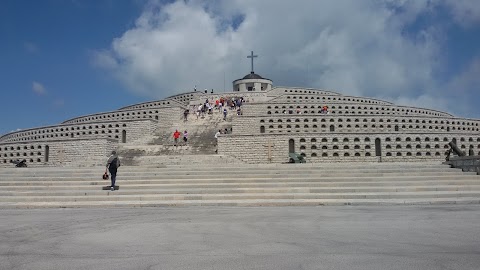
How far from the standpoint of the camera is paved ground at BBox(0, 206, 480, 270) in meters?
4.98

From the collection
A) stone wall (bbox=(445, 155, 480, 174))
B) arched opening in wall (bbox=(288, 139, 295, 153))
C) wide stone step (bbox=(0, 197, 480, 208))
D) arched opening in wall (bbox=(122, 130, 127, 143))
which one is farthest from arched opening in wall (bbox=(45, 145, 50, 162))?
stone wall (bbox=(445, 155, 480, 174))

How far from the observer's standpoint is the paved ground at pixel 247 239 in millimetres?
4980

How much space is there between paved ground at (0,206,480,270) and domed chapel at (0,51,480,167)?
1581cm

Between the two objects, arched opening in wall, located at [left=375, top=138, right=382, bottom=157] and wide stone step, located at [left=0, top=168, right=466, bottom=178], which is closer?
wide stone step, located at [left=0, top=168, right=466, bottom=178]

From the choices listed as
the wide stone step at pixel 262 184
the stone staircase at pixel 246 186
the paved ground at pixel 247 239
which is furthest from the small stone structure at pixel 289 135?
the paved ground at pixel 247 239

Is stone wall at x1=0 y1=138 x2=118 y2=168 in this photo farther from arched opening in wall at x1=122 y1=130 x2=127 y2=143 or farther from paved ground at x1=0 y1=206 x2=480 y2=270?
paved ground at x1=0 y1=206 x2=480 y2=270

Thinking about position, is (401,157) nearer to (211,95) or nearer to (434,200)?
(434,200)

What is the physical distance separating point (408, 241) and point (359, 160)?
68.1 feet

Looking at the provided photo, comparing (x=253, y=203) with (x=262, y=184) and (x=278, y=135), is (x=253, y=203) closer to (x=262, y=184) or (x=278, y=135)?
(x=262, y=184)

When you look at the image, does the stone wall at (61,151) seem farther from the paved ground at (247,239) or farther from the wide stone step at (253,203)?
the paved ground at (247,239)

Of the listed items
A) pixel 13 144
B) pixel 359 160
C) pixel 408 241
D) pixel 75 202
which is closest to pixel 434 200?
pixel 408 241

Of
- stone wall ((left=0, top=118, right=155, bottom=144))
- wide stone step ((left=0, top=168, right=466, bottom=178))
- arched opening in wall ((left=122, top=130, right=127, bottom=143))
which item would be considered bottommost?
wide stone step ((left=0, top=168, right=466, bottom=178))

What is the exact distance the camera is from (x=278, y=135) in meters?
26.4

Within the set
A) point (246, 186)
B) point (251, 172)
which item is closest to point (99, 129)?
point (251, 172)
